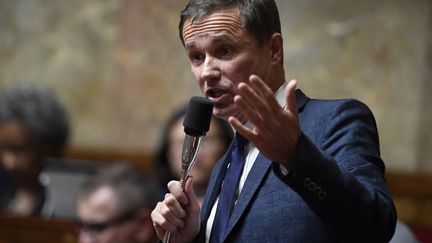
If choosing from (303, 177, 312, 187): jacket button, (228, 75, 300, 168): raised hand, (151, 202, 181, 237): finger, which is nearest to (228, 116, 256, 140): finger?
(228, 75, 300, 168): raised hand

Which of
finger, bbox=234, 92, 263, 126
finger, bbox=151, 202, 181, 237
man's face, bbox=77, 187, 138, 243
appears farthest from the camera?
man's face, bbox=77, 187, 138, 243

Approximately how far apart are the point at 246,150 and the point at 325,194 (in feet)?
1.23

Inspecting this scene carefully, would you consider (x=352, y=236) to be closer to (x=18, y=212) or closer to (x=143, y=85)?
(x=18, y=212)

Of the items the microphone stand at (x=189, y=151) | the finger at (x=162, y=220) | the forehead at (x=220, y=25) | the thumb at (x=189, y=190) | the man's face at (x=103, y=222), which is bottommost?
the man's face at (x=103, y=222)

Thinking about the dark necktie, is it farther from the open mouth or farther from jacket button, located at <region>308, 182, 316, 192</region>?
jacket button, located at <region>308, 182, 316, 192</region>

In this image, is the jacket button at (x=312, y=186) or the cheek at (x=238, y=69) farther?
the cheek at (x=238, y=69)

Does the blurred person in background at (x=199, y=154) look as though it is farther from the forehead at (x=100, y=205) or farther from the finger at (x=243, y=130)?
the finger at (x=243, y=130)

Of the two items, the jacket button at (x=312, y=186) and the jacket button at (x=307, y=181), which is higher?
the jacket button at (x=307, y=181)

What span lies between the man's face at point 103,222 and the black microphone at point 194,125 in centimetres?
166

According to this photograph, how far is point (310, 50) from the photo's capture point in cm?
521

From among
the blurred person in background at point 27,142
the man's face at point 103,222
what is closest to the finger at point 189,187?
the man's face at point 103,222

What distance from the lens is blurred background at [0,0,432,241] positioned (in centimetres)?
514

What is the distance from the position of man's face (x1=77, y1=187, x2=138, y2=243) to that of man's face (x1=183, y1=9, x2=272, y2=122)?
1674 mm

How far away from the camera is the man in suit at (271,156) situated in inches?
64.9
